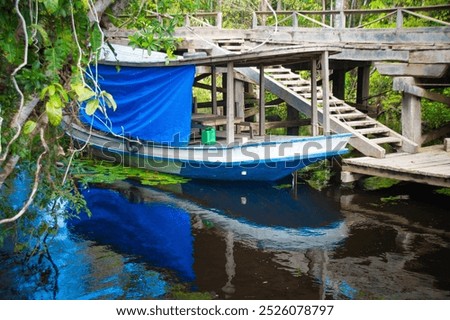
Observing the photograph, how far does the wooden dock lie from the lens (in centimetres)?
954

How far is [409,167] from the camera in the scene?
996 cm

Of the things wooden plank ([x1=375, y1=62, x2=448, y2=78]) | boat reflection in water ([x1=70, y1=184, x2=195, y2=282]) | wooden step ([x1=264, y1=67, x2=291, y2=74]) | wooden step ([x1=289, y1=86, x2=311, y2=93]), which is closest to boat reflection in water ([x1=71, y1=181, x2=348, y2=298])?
boat reflection in water ([x1=70, y1=184, x2=195, y2=282])

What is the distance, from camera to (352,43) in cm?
1246

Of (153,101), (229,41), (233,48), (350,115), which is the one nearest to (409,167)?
(350,115)

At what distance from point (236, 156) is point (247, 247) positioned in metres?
3.03

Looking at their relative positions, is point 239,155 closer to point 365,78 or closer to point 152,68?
point 152,68

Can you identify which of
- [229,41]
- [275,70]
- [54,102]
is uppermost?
[229,41]

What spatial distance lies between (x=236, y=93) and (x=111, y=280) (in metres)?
7.87

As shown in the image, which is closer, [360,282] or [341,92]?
[360,282]

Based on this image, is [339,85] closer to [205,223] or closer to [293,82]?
[293,82]

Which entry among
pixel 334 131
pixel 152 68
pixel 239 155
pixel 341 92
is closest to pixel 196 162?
pixel 239 155

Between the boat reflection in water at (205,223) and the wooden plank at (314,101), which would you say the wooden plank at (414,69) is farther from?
the boat reflection in water at (205,223)

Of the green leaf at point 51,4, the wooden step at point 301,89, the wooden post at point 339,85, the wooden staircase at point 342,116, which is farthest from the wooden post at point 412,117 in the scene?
the green leaf at point 51,4

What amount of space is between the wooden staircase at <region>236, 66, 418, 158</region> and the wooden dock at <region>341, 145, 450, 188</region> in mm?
294
